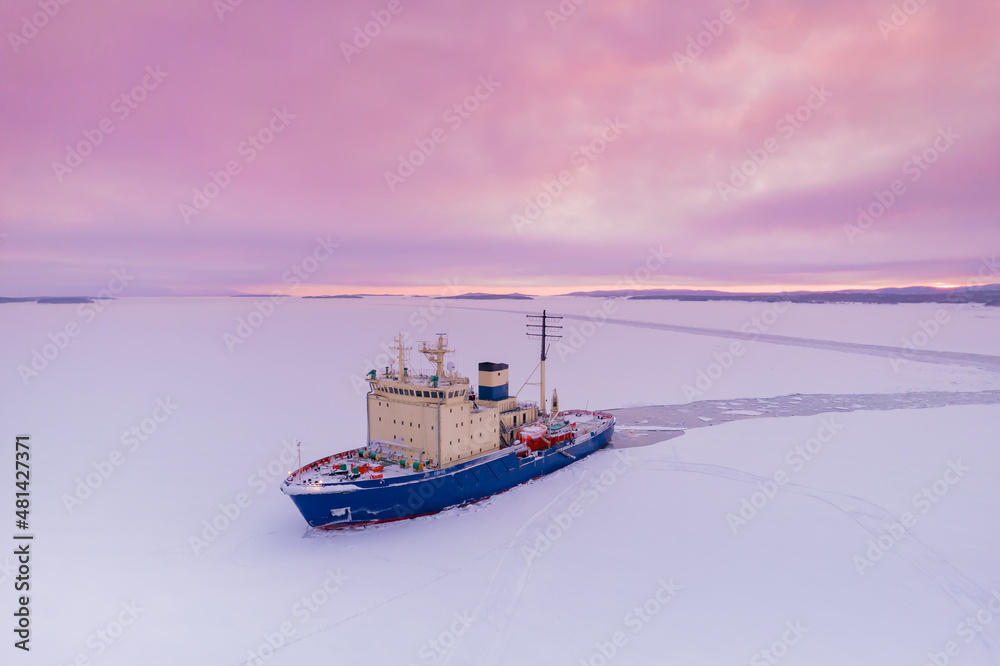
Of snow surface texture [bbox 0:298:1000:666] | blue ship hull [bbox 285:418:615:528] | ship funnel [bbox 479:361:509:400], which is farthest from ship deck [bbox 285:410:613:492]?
ship funnel [bbox 479:361:509:400]

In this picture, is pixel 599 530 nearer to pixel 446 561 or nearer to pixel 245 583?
pixel 446 561

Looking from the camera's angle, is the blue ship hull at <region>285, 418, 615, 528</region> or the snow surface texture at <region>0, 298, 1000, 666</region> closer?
the snow surface texture at <region>0, 298, 1000, 666</region>

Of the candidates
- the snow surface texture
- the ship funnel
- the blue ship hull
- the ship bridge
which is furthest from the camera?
the ship funnel

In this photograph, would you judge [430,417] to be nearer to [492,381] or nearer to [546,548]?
[492,381]

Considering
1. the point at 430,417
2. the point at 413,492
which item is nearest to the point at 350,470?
the point at 413,492

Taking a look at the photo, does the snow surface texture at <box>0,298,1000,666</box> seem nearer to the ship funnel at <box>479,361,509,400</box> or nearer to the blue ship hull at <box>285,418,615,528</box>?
the blue ship hull at <box>285,418,615,528</box>

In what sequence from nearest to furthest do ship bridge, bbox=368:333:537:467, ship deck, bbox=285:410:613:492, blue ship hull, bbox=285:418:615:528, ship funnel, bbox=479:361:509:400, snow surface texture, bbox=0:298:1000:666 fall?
snow surface texture, bbox=0:298:1000:666 → blue ship hull, bbox=285:418:615:528 → ship deck, bbox=285:410:613:492 → ship bridge, bbox=368:333:537:467 → ship funnel, bbox=479:361:509:400

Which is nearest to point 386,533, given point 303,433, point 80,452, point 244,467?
point 244,467
